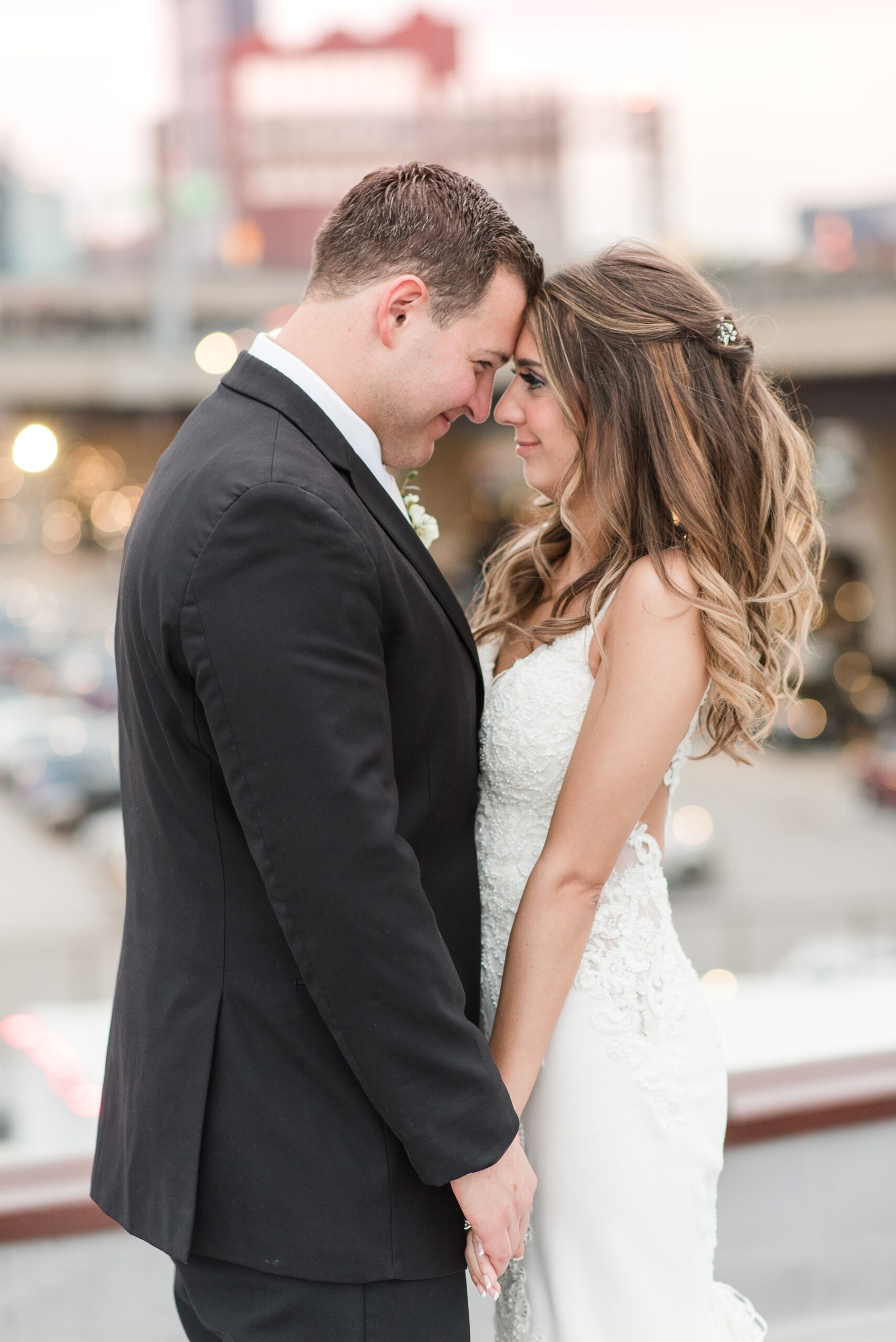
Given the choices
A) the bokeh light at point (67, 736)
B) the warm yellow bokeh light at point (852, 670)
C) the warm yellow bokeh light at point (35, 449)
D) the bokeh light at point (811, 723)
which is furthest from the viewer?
the warm yellow bokeh light at point (852, 670)

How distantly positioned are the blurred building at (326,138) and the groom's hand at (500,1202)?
91.1ft

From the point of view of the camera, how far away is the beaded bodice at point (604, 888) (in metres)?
1.71

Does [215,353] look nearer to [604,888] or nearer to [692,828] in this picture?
[692,828]

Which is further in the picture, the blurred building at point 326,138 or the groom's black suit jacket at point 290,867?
the blurred building at point 326,138

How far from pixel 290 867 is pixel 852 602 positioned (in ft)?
93.9

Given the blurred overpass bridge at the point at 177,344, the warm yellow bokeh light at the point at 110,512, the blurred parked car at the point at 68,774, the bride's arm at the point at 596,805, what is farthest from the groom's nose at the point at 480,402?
the warm yellow bokeh light at the point at 110,512

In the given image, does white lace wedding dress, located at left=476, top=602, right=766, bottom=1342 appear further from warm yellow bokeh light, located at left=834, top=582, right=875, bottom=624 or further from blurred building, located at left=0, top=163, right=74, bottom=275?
blurred building, located at left=0, top=163, right=74, bottom=275

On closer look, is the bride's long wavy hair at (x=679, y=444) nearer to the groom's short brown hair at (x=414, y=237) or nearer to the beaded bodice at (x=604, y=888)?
the beaded bodice at (x=604, y=888)

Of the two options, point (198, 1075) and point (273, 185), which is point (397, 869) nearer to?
point (198, 1075)

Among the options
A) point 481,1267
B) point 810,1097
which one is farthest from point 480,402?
point 810,1097

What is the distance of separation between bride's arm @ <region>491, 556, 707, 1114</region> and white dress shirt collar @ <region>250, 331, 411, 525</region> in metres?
0.38

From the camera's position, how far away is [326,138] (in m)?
60.8

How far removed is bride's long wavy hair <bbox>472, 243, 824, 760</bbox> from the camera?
1702 mm

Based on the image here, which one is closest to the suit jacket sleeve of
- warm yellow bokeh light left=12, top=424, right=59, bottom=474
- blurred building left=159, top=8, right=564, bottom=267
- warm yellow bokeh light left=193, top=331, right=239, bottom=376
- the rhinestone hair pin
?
the rhinestone hair pin
